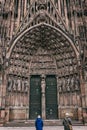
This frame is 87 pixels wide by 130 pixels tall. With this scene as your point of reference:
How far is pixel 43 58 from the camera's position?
58.3 ft

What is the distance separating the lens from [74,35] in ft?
54.5

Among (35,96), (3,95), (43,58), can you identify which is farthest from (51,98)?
(3,95)

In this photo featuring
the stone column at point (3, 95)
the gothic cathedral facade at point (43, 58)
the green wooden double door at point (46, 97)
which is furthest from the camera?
the green wooden double door at point (46, 97)

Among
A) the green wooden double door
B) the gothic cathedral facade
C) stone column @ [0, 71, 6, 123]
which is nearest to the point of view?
stone column @ [0, 71, 6, 123]

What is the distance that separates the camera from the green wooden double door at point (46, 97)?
53.6ft

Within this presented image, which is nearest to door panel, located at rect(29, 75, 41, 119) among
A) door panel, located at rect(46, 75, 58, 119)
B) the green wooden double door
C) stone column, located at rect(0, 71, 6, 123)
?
the green wooden double door

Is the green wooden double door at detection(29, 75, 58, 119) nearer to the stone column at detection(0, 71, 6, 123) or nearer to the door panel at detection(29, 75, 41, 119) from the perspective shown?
the door panel at detection(29, 75, 41, 119)

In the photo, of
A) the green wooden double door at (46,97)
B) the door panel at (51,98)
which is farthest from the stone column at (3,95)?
the door panel at (51,98)

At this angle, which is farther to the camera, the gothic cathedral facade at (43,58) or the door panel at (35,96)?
the door panel at (35,96)

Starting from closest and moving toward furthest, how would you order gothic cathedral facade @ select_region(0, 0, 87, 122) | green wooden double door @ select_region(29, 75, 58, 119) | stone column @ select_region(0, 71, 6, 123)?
stone column @ select_region(0, 71, 6, 123) → gothic cathedral facade @ select_region(0, 0, 87, 122) → green wooden double door @ select_region(29, 75, 58, 119)

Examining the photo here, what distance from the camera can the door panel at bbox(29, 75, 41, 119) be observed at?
53.6ft

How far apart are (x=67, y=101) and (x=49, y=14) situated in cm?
730

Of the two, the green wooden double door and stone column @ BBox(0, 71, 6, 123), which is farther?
the green wooden double door

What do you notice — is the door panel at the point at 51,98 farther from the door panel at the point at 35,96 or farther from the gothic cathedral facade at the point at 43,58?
the door panel at the point at 35,96
